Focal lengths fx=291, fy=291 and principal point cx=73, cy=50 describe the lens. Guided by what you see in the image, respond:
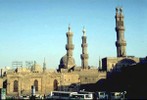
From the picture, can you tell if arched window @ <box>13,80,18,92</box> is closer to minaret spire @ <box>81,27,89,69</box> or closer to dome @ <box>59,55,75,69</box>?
dome @ <box>59,55,75,69</box>

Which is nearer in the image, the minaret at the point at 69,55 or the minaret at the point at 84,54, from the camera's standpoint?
the minaret at the point at 69,55

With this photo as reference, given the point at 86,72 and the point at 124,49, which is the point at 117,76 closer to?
the point at 86,72

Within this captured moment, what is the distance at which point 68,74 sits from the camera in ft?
190

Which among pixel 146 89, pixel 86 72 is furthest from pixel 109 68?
pixel 146 89

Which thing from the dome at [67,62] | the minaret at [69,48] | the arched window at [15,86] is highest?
the minaret at [69,48]

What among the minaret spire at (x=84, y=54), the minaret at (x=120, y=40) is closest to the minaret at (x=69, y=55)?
the minaret spire at (x=84, y=54)

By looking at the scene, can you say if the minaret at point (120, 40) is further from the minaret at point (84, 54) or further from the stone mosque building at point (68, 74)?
the minaret at point (84, 54)

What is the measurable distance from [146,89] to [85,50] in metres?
33.0

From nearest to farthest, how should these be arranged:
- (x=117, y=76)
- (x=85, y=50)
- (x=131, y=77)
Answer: (x=131, y=77) < (x=117, y=76) < (x=85, y=50)

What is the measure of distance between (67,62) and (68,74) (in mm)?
9319

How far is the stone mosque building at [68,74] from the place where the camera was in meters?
54.0

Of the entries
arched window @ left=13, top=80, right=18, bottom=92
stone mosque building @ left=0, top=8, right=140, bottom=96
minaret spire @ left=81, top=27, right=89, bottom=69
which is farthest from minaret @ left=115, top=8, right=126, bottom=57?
arched window @ left=13, top=80, right=18, bottom=92

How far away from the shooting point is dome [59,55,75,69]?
66.2 m

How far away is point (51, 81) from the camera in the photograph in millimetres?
56250
